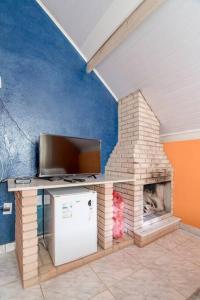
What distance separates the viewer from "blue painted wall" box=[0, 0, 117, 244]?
6.63ft

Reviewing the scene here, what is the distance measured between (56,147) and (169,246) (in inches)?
77.3

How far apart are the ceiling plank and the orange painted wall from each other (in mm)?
1828

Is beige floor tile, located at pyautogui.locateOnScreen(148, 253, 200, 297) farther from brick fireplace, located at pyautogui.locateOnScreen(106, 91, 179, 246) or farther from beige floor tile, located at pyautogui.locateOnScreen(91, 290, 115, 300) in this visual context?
beige floor tile, located at pyautogui.locateOnScreen(91, 290, 115, 300)

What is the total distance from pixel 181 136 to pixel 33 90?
93.9 inches

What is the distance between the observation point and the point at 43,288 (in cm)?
146

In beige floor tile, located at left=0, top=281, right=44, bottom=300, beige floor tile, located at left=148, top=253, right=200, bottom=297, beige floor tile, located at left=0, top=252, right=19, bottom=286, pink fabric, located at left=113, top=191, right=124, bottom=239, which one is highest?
pink fabric, located at left=113, top=191, right=124, bottom=239

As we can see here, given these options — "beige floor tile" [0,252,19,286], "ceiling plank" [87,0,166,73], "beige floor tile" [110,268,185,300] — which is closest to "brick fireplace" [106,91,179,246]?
"beige floor tile" [110,268,185,300]

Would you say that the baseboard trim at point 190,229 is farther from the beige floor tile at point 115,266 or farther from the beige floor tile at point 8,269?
the beige floor tile at point 8,269

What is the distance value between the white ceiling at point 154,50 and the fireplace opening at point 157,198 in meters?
1.01

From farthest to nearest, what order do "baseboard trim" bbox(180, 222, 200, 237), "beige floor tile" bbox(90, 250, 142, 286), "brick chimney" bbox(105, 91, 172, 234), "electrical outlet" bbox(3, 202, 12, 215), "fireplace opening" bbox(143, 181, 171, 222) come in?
1. "fireplace opening" bbox(143, 181, 171, 222)
2. "baseboard trim" bbox(180, 222, 200, 237)
3. "brick chimney" bbox(105, 91, 172, 234)
4. "electrical outlet" bbox(3, 202, 12, 215)
5. "beige floor tile" bbox(90, 250, 142, 286)

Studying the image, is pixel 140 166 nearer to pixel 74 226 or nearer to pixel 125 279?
pixel 74 226

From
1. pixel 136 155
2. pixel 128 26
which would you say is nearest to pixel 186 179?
pixel 136 155

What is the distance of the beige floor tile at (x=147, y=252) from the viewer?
1.88 metres

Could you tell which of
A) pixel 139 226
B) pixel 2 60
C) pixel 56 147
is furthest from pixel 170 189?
pixel 2 60
